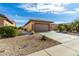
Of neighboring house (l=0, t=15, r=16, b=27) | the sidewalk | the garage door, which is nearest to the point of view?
the sidewalk

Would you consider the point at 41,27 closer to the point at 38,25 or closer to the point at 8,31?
the point at 38,25

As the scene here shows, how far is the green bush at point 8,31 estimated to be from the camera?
2770mm

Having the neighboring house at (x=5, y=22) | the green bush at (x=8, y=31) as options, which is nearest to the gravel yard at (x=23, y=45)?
the green bush at (x=8, y=31)

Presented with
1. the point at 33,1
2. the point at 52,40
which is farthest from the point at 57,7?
the point at 52,40

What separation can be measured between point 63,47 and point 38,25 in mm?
667

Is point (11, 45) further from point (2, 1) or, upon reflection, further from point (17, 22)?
point (2, 1)

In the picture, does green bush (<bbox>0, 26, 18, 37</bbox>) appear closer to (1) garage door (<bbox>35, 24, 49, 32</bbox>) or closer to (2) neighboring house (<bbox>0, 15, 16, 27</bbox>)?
(2) neighboring house (<bbox>0, 15, 16, 27</bbox>)

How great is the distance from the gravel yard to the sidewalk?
0.09 metres

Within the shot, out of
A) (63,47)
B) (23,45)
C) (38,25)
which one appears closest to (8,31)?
(23,45)

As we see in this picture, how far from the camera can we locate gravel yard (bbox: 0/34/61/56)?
264 centimetres

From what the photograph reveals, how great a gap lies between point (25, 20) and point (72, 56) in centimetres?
112

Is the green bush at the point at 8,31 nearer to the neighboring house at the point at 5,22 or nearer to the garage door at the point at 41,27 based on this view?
the neighboring house at the point at 5,22

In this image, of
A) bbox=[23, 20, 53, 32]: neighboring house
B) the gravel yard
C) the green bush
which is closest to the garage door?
bbox=[23, 20, 53, 32]: neighboring house

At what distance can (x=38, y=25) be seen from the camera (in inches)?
113
